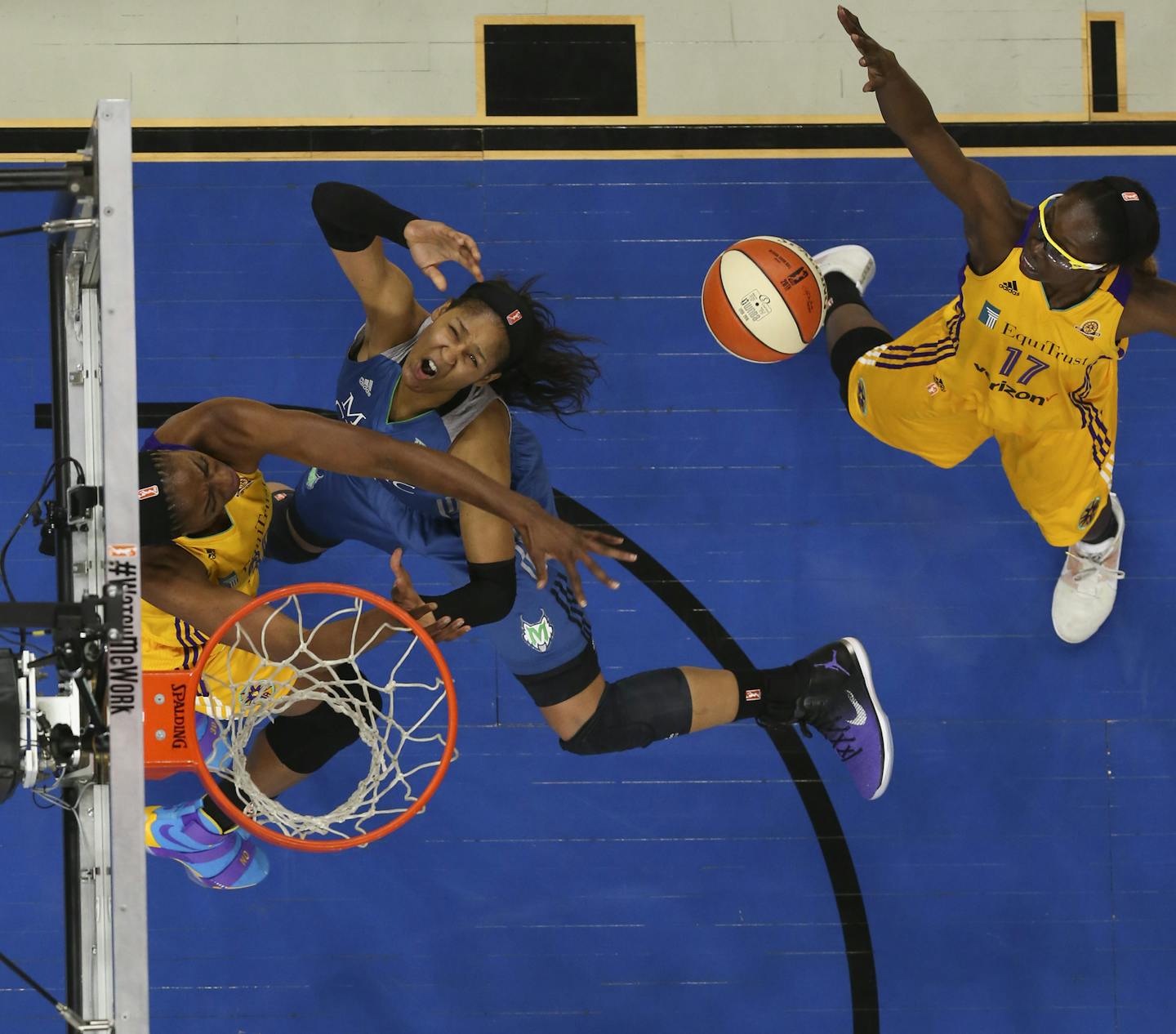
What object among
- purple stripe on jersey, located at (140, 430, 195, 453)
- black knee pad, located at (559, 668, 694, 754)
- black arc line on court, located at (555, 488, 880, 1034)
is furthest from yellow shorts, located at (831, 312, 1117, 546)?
purple stripe on jersey, located at (140, 430, 195, 453)

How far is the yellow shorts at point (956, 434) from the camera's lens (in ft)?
13.8

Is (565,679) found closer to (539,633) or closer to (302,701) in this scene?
(539,633)

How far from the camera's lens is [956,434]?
14.3 feet

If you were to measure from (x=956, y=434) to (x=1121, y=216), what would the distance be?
1056 millimetres

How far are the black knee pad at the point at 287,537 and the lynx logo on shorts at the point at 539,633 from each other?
2.76 ft

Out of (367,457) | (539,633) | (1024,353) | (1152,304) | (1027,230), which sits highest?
(1027,230)

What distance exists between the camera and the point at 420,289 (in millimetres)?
4816

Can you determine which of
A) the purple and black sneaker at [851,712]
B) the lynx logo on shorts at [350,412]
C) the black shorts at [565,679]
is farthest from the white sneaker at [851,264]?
the lynx logo on shorts at [350,412]

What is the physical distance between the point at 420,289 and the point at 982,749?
9.10 feet

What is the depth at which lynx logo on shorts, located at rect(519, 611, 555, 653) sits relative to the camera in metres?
4.10

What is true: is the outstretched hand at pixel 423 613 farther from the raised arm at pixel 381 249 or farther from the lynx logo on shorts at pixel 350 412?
the raised arm at pixel 381 249

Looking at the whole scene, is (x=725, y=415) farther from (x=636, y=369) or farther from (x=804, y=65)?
(x=804, y=65)

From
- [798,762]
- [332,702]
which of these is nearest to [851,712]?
[798,762]

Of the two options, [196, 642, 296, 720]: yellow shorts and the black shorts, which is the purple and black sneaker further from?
[196, 642, 296, 720]: yellow shorts
